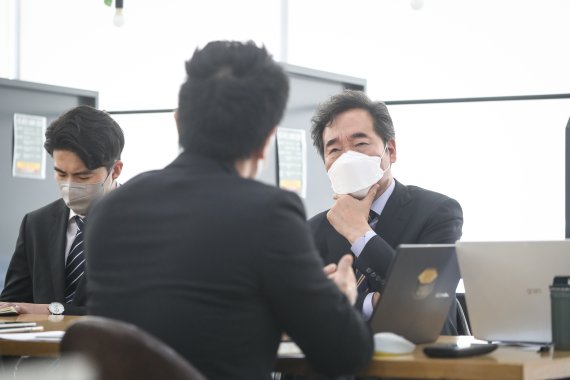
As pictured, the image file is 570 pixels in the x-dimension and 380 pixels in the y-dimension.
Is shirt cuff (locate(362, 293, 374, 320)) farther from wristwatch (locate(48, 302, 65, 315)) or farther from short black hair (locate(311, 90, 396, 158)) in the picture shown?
wristwatch (locate(48, 302, 65, 315))

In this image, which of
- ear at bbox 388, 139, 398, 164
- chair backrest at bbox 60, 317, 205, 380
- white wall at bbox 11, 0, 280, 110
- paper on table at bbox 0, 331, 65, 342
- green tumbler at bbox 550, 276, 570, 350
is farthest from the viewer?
white wall at bbox 11, 0, 280, 110

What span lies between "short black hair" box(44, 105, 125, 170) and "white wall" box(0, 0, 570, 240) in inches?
44.4

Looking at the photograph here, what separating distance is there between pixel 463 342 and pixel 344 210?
0.79 metres

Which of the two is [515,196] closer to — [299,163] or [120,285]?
[299,163]

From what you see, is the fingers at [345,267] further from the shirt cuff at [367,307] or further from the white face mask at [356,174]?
the white face mask at [356,174]

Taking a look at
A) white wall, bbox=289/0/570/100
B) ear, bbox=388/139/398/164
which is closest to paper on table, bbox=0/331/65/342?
ear, bbox=388/139/398/164

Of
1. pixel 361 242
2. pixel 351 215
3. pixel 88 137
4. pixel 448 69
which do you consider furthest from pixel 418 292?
pixel 448 69

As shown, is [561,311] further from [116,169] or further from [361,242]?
[116,169]

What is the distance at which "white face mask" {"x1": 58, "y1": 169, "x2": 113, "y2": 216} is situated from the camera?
3416mm

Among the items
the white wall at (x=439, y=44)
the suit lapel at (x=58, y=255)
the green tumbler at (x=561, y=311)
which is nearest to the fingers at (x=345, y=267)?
the green tumbler at (x=561, y=311)

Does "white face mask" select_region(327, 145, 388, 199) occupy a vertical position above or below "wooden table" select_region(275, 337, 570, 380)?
above

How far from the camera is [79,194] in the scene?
342cm

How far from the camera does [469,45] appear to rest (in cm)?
517

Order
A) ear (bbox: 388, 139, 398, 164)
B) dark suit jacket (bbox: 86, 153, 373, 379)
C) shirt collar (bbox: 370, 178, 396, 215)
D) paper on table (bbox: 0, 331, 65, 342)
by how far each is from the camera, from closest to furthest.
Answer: dark suit jacket (bbox: 86, 153, 373, 379)
paper on table (bbox: 0, 331, 65, 342)
shirt collar (bbox: 370, 178, 396, 215)
ear (bbox: 388, 139, 398, 164)
